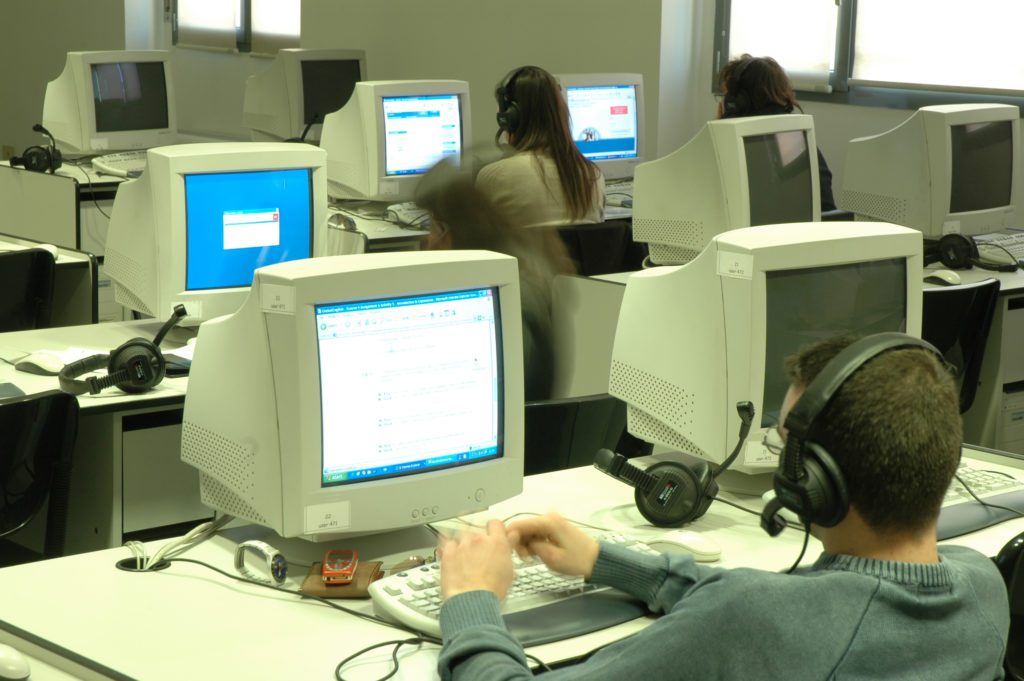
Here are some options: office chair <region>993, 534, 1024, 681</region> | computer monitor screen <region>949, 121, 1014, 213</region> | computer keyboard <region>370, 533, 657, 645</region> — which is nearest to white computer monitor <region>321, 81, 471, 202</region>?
computer monitor screen <region>949, 121, 1014, 213</region>

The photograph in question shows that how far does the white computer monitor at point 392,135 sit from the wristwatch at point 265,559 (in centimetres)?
352

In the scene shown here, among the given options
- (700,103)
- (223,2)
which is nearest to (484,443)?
(700,103)

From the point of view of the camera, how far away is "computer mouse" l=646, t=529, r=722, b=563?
209cm

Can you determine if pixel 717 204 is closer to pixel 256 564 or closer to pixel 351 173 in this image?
pixel 351 173

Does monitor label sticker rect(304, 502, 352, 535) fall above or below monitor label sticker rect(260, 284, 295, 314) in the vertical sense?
below

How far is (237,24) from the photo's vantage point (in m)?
9.18

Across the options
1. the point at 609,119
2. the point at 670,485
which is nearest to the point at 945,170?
the point at 609,119

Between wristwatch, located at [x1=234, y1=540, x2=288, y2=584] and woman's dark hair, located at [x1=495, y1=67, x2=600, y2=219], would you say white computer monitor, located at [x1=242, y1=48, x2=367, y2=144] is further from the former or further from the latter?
wristwatch, located at [x1=234, y1=540, x2=288, y2=584]

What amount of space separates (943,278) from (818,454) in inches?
126

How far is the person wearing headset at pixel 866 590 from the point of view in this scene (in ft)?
4.28

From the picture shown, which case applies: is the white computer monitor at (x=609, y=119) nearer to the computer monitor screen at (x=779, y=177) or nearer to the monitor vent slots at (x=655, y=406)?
the computer monitor screen at (x=779, y=177)

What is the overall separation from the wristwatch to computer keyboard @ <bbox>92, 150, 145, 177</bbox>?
14.2 feet

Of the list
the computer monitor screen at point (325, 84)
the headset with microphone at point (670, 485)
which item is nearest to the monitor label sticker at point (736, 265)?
the headset with microphone at point (670, 485)

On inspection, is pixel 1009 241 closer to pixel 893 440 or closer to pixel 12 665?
pixel 893 440
